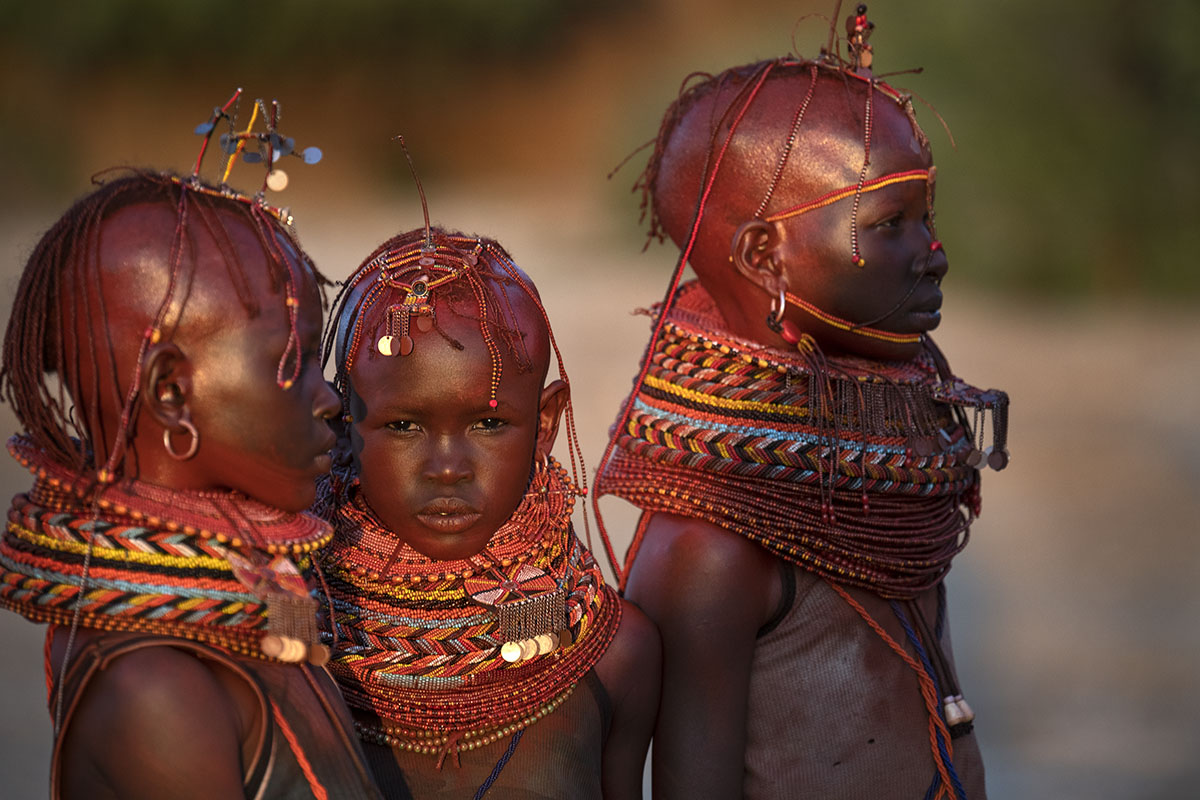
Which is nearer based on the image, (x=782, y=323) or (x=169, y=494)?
(x=169, y=494)

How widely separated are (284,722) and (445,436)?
676 millimetres

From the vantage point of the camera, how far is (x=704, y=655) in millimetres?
2975

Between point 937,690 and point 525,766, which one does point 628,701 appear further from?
point 937,690

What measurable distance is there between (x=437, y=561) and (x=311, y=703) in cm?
49

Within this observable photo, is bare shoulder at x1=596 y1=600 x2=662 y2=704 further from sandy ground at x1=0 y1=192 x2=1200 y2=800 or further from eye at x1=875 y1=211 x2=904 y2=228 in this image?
sandy ground at x1=0 y1=192 x2=1200 y2=800

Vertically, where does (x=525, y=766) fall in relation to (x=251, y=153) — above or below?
below

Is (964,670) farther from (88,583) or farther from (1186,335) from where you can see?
(1186,335)

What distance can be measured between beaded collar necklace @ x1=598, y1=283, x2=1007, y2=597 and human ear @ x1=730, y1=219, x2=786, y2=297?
5.7 inches

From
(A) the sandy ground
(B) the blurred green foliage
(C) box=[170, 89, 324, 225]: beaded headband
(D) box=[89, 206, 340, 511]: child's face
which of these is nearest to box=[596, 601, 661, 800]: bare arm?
(D) box=[89, 206, 340, 511]: child's face

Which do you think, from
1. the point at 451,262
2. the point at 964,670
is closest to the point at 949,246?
the point at 964,670

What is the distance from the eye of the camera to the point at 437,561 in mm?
2648

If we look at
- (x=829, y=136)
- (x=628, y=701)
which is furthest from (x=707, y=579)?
(x=829, y=136)

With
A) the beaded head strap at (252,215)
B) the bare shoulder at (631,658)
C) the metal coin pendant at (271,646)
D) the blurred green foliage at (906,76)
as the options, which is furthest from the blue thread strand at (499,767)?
the blurred green foliage at (906,76)

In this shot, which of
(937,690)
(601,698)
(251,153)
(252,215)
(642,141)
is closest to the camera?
(252,215)
